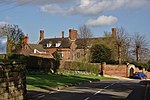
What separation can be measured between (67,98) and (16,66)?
5594 mm

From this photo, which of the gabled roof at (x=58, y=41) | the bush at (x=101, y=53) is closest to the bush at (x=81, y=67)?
the bush at (x=101, y=53)

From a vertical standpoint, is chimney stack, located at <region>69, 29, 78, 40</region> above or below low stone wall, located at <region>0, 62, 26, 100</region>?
above

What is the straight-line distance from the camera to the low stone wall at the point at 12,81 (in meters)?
17.4

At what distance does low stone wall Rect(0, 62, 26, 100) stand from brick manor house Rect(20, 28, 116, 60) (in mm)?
71505

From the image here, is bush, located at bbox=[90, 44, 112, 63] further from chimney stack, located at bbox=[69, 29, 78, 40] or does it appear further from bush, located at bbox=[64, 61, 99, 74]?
chimney stack, located at bbox=[69, 29, 78, 40]

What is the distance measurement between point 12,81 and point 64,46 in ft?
299

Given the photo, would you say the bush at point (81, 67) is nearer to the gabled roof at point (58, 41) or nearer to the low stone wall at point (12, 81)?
the gabled roof at point (58, 41)

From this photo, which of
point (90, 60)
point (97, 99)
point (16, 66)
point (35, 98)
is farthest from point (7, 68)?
point (90, 60)

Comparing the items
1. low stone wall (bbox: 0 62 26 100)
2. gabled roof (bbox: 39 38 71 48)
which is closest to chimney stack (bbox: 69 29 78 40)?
gabled roof (bbox: 39 38 71 48)

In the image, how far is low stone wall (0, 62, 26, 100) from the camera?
1739 cm

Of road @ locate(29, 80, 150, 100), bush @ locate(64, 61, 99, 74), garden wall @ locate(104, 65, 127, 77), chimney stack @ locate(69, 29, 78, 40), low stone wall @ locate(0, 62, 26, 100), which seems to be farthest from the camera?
chimney stack @ locate(69, 29, 78, 40)

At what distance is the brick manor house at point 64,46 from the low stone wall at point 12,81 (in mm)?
71505

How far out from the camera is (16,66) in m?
18.7

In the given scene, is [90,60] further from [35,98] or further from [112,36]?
[35,98]
